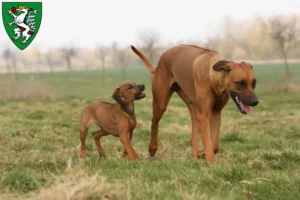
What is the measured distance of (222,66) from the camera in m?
4.75

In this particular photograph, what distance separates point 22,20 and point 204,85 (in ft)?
20.2

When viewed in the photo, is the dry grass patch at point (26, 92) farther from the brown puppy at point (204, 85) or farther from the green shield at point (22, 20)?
the brown puppy at point (204, 85)

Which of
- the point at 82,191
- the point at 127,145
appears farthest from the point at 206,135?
the point at 82,191

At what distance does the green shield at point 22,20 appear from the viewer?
362 inches

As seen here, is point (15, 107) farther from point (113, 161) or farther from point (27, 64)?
point (27, 64)

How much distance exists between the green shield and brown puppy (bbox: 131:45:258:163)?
3771 millimetres

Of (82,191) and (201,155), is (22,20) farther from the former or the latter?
(82,191)

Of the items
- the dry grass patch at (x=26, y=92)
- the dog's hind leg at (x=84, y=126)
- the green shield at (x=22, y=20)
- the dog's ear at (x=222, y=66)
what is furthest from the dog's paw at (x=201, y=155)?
the dry grass patch at (x=26, y=92)

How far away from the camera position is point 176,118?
562 inches

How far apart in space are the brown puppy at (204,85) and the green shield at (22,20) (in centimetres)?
377

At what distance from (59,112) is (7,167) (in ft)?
31.6

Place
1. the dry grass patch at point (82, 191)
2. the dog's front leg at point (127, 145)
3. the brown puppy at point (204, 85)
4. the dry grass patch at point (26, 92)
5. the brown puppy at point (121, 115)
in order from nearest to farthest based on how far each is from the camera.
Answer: the dry grass patch at point (82, 191), the brown puppy at point (204, 85), the dog's front leg at point (127, 145), the brown puppy at point (121, 115), the dry grass patch at point (26, 92)

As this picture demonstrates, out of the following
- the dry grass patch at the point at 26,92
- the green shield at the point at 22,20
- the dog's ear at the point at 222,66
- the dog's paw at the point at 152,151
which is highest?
the green shield at the point at 22,20

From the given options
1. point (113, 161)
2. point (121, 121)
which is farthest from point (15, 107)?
point (113, 161)
